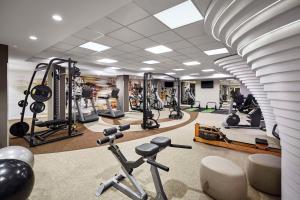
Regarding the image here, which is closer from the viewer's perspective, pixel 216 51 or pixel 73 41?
pixel 73 41

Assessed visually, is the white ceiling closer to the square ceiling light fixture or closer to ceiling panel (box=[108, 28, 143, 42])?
ceiling panel (box=[108, 28, 143, 42])

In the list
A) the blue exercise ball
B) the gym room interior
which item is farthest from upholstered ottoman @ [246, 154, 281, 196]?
the blue exercise ball

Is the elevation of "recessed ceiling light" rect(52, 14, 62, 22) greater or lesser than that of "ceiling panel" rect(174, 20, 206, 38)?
lesser

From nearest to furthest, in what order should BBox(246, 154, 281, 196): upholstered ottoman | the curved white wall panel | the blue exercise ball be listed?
the blue exercise ball < the curved white wall panel < BBox(246, 154, 281, 196): upholstered ottoman

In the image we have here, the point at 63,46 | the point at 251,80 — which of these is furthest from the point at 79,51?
the point at 251,80

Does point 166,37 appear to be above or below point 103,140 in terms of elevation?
above

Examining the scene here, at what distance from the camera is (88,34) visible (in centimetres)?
357

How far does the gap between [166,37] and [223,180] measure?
3241 millimetres

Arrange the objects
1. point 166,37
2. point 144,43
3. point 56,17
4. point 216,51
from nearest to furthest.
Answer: point 56,17 < point 166,37 < point 144,43 < point 216,51

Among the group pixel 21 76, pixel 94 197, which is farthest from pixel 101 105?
pixel 94 197

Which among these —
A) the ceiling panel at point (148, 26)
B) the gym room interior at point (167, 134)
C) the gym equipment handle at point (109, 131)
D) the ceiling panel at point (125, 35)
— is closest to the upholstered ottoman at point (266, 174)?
the gym room interior at point (167, 134)

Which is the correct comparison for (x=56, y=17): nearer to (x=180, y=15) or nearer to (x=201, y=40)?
(x=180, y=15)

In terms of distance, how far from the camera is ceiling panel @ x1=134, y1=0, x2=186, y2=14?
2293mm

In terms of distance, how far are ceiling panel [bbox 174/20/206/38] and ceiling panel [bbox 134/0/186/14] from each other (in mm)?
857
